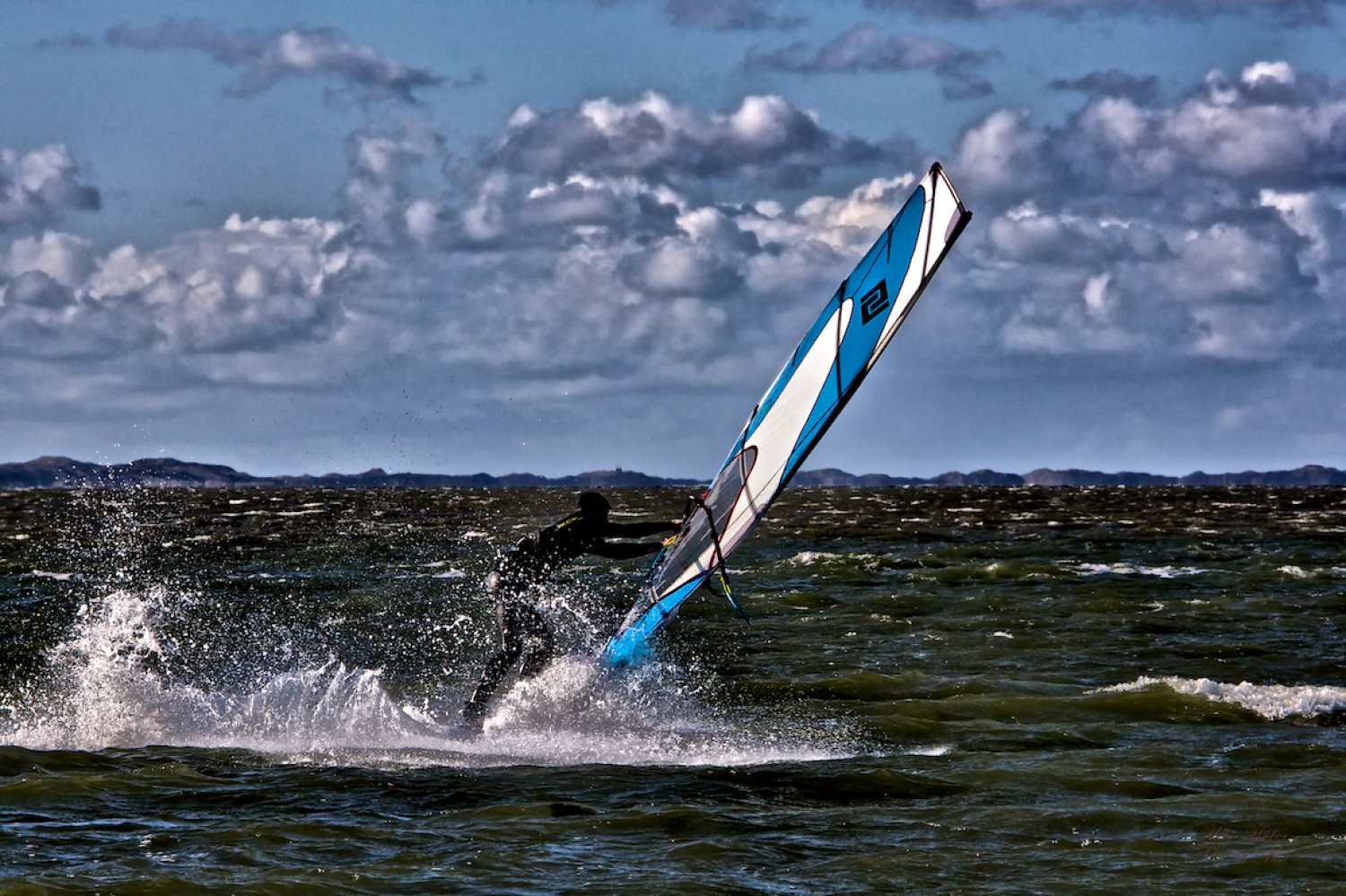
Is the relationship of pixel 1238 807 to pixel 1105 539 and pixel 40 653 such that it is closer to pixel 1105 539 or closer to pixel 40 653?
pixel 40 653

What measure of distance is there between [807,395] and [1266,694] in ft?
19.3

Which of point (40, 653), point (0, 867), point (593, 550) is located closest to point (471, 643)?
point (40, 653)

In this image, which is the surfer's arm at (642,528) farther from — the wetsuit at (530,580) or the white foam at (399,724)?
the white foam at (399,724)

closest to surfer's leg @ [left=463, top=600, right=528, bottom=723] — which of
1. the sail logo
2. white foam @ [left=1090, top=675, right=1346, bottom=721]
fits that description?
the sail logo

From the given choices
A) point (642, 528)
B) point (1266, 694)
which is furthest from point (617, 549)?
point (1266, 694)

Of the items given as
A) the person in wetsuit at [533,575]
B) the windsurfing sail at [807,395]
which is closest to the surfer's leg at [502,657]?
the person in wetsuit at [533,575]

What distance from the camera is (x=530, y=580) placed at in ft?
40.1

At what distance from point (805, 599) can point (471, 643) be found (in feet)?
20.1

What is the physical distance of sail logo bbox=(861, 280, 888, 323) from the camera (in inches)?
397

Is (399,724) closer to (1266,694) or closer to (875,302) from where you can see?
(875,302)

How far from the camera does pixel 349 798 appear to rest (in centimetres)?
985

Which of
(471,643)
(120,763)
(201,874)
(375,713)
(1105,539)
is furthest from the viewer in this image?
(1105,539)

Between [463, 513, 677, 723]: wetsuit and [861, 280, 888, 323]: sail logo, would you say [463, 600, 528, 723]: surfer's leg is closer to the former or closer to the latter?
[463, 513, 677, 723]: wetsuit

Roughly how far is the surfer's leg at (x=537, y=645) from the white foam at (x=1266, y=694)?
533 centimetres
